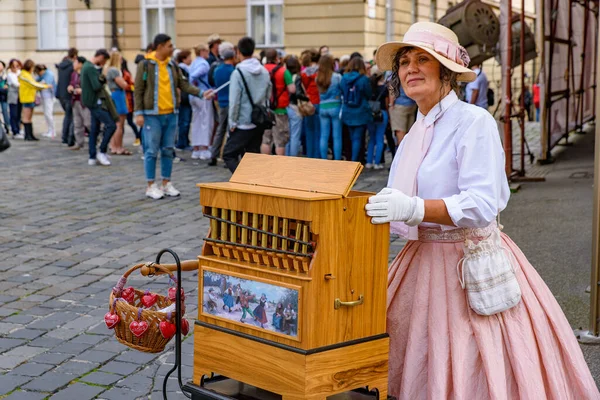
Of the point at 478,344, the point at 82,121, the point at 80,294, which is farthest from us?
the point at 82,121

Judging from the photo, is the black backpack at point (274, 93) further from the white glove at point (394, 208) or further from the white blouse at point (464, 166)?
the white glove at point (394, 208)

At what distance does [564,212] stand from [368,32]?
16681 mm

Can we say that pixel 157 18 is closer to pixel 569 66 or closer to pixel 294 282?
pixel 569 66

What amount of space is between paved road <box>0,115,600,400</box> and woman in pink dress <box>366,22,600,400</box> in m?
1.62

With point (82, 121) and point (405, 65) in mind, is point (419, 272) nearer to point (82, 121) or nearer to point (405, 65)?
point (405, 65)

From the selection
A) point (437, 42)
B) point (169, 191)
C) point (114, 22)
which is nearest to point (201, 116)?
point (169, 191)

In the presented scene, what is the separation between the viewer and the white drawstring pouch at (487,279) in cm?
323

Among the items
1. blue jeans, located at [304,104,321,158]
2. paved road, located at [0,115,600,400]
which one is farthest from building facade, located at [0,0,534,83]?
paved road, located at [0,115,600,400]

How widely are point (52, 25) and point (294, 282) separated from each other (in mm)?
28408

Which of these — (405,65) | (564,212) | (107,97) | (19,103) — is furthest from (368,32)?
(405,65)

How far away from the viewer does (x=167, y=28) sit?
28359mm

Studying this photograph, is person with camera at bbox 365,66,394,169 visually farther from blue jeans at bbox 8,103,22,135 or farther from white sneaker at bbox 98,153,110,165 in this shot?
blue jeans at bbox 8,103,22,135

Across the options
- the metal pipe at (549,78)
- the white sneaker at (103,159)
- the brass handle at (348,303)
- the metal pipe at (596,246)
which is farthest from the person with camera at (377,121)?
the brass handle at (348,303)

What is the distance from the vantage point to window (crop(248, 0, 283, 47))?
27266 mm
